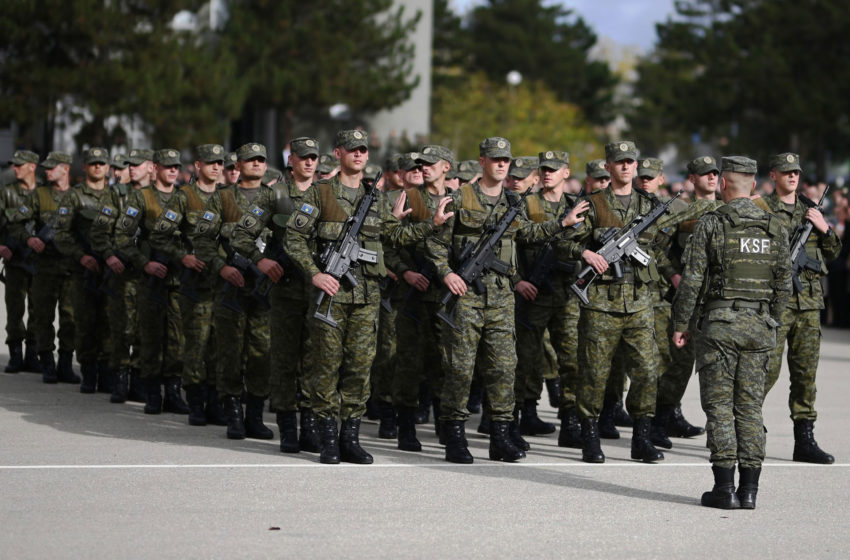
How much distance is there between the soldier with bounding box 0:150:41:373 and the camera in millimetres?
14672

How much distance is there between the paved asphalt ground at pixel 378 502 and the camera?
7.49 metres

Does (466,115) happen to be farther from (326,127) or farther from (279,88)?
(279,88)

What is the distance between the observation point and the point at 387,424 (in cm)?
1164

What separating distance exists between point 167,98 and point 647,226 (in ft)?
78.3

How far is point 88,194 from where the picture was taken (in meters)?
14.0

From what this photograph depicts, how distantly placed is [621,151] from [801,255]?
1.51 meters

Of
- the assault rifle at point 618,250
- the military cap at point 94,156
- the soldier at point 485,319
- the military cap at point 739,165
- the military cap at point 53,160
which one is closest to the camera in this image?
the military cap at point 739,165

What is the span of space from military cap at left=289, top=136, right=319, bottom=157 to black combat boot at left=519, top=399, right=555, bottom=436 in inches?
111

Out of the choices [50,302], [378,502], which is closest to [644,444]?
[378,502]

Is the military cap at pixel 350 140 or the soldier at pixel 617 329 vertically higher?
the military cap at pixel 350 140

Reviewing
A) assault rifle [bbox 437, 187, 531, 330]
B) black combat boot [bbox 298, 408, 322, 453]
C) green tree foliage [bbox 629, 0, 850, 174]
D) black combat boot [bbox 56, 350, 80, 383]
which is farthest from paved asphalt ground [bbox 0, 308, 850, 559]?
green tree foliage [bbox 629, 0, 850, 174]

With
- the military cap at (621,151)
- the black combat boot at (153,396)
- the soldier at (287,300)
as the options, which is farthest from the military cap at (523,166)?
the black combat boot at (153,396)

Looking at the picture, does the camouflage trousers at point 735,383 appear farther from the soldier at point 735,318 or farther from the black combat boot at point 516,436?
the black combat boot at point 516,436

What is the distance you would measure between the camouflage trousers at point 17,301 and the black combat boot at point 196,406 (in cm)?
359
